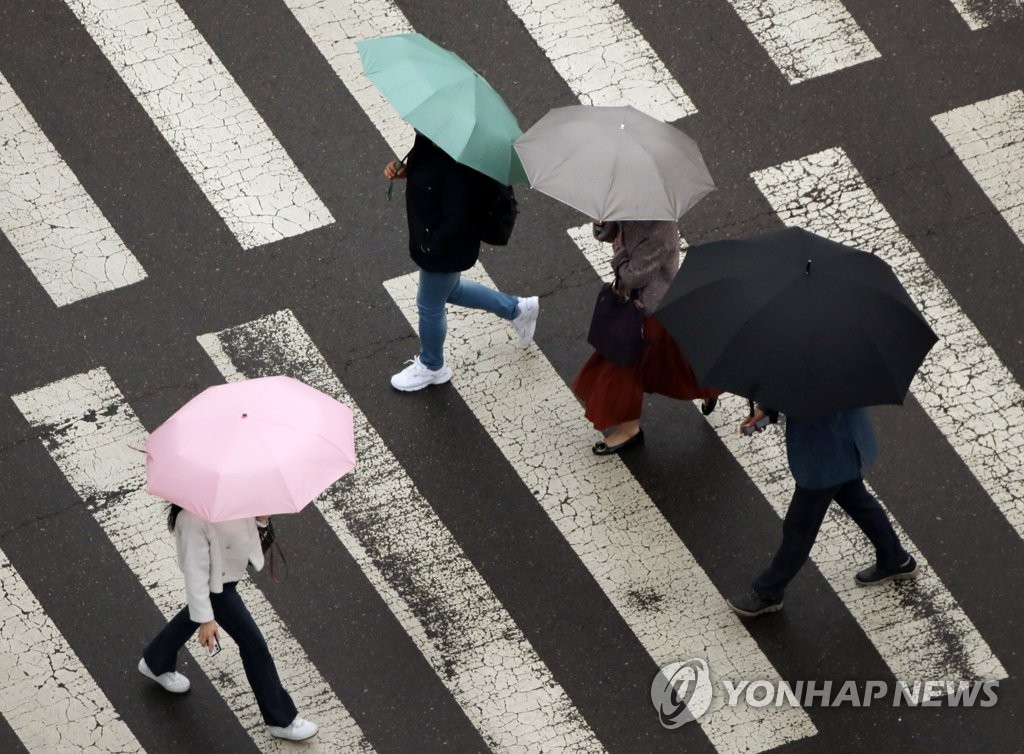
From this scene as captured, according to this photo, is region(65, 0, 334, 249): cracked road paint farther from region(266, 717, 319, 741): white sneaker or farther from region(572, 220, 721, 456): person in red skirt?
region(266, 717, 319, 741): white sneaker

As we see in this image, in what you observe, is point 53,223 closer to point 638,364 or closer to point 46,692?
point 46,692

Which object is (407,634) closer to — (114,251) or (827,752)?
(827,752)

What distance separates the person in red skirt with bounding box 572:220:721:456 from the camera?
25.0ft

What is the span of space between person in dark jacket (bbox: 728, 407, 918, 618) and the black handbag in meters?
0.70

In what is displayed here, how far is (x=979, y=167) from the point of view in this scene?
9.52 m

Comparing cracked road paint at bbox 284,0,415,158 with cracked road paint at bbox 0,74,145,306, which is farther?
cracked road paint at bbox 284,0,415,158

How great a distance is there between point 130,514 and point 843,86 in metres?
4.93

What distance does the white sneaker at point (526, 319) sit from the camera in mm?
8703

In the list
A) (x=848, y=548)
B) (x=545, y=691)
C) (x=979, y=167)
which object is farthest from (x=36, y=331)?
(x=979, y=167)

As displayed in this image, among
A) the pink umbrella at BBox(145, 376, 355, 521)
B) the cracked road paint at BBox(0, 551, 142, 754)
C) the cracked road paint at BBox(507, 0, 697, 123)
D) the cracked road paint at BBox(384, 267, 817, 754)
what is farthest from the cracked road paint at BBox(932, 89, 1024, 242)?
the cracked road paint at BBox(0, 551, 142, 754)


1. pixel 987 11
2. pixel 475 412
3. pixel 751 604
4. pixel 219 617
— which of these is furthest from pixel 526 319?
pixel 987 11

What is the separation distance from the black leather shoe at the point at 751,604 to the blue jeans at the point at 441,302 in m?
1.96

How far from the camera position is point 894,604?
26.7ft

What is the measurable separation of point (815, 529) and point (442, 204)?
2375 mm
